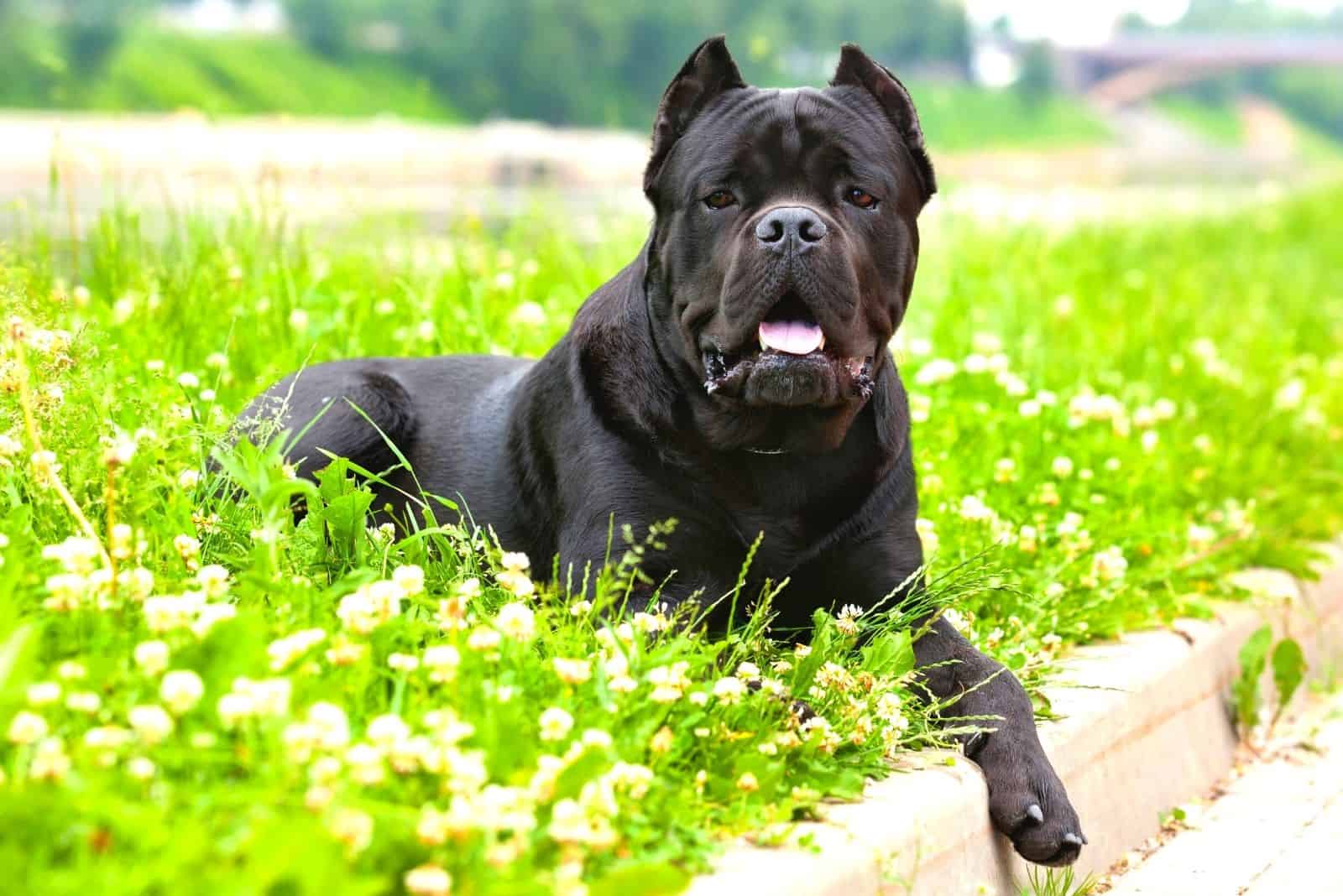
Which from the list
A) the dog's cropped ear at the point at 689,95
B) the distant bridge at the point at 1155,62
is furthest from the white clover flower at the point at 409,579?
the distant bridge at the point at 1155,62

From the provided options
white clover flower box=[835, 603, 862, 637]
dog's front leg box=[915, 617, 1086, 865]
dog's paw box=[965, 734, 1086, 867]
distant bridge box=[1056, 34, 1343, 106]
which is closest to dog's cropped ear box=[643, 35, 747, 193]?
white clover flower box=[835, 603, 862, 637]

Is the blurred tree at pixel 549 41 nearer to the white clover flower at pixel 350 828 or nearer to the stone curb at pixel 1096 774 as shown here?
the stone curb at pixel 1096 774

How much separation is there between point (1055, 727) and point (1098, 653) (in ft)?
2.33

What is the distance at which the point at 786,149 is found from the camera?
12.4 feet

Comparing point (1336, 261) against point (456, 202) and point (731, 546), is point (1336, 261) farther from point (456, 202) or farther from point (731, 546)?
point (731, 546)

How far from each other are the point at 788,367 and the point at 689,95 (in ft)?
2.51

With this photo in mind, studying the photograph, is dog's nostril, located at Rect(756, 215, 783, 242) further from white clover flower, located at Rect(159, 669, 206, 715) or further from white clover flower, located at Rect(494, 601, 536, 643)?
white clover flower, located at Rect(159, 669, 206, 715)

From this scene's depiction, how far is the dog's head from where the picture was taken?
3.61 m

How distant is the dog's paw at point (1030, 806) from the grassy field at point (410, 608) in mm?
210

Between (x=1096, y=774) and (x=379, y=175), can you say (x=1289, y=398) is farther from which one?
(x=379, y=175)

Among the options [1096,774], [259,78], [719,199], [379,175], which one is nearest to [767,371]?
[719,199]

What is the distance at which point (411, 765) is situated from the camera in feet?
8.06

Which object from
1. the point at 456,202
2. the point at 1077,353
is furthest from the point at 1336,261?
the point at 456,202

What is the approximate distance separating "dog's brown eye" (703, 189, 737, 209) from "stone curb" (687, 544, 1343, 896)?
1.31 m
